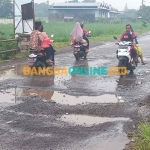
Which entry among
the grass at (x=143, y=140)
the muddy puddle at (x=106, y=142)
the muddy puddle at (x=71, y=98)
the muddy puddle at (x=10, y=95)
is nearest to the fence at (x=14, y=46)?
the muddy puddle at (x=10, y=95)

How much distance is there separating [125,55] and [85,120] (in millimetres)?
4798

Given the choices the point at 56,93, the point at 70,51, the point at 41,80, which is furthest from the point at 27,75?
the point at 70,51

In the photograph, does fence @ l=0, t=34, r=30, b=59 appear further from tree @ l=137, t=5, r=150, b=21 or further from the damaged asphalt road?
tree @ l=137, t=5, r=150, b=21

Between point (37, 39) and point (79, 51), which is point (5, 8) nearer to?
point (79, 51)

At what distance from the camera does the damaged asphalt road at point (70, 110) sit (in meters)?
4.95

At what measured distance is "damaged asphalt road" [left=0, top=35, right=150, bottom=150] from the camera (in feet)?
16.2

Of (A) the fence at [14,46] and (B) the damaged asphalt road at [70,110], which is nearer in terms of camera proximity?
(B) the damaged asphalt road at [70,110]

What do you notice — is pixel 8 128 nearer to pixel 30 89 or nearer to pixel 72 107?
pixel 72 107

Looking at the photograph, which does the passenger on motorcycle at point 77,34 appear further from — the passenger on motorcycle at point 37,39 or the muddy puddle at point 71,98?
the muddy puddle at point 71,98

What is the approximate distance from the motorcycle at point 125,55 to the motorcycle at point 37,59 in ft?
7.95

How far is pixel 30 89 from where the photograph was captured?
8.37 meters

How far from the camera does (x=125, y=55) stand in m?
10.3

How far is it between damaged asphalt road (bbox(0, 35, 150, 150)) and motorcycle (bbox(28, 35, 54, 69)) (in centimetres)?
62

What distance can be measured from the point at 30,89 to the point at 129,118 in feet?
10.3
